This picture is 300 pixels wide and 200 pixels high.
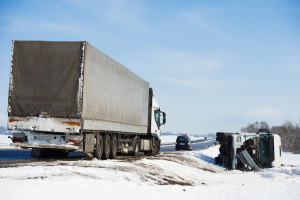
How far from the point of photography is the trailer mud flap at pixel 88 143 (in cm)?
1634

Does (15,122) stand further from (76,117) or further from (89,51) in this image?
(89,51)

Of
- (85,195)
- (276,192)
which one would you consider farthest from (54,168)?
(276,192)

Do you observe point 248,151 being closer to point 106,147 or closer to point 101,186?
point 106,147

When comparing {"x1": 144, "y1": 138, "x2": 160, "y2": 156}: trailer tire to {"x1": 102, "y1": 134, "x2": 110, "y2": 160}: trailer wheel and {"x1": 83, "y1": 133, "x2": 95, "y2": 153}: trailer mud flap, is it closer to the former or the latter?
{"x1": 102, "y1": 134, "x2": 110, "y2": 160}: trailer wheel

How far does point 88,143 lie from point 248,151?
13.7m

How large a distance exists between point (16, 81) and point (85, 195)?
8.87m

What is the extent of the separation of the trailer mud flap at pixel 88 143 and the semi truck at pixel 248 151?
10.8m

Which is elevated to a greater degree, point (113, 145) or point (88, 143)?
point (88, 143)

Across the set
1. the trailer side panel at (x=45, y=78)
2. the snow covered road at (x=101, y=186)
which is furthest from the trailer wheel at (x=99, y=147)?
the snow covered road at (x=101, y=186)

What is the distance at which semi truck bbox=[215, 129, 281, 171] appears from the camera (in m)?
25.2

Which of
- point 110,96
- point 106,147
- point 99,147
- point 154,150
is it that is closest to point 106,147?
point 106,147

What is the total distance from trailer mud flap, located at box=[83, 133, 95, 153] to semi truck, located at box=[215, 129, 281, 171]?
10.8 meters

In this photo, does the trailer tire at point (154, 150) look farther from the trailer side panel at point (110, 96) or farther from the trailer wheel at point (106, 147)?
the trailer wheel at point (106, 147)

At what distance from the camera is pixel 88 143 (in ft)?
Answer: 54.5
